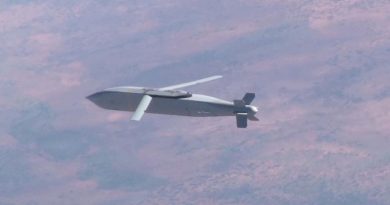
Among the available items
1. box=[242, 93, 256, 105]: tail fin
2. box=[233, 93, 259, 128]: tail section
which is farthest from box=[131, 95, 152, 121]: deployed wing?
box=[242, 93, 256, 105]: tail fin

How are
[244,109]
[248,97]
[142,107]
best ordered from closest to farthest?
[142,107] < [248,97] < [244,109]

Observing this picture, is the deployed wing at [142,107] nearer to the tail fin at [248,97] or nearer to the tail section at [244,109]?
the tail section at [244,109]

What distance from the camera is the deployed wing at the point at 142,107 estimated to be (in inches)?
5645

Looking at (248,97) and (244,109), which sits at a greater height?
(248,97)

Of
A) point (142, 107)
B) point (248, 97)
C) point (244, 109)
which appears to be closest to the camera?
point (142, 107)

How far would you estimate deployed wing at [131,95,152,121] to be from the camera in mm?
143375

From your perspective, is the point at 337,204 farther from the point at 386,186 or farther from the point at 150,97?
the point at 150,97

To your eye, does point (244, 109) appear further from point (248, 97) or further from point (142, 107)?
point (142, 107)

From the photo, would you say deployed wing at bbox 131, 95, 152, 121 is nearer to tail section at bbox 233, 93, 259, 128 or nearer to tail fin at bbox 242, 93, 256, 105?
tail section at bbox 233, 93, 259, 128

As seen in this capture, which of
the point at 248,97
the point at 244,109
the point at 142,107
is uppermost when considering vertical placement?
the point at 142,107

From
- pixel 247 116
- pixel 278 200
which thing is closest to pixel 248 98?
pixel 247 116

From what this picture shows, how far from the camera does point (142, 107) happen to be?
147500 mm

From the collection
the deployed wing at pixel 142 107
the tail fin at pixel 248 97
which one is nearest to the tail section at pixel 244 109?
the tail fin at pixel 248 97

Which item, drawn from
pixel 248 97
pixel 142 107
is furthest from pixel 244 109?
pixel 142 107
